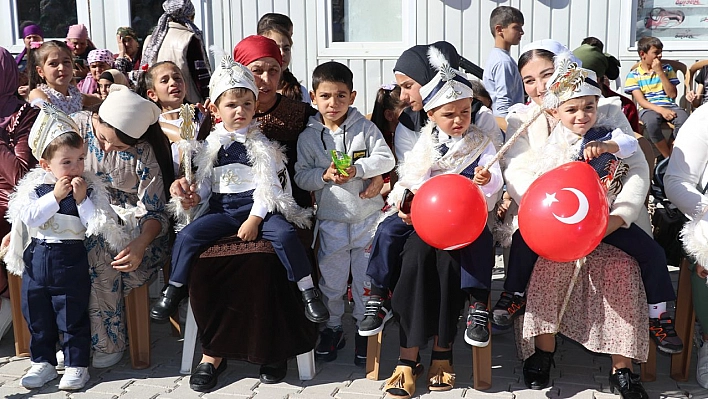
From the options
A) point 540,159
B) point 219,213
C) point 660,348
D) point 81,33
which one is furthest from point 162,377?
point 81,33

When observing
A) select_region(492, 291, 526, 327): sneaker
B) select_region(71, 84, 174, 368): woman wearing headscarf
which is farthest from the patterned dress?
select_region(492, 291, 526, 327): sneaker

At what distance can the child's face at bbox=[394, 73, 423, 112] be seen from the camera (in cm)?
382

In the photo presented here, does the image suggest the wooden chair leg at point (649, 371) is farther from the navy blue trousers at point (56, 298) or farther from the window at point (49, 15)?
the window at point (49, 15)

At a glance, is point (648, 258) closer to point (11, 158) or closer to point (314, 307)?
point (314, 307)

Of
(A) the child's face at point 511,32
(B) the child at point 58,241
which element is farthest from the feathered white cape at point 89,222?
(A) the child's face at point 511,32

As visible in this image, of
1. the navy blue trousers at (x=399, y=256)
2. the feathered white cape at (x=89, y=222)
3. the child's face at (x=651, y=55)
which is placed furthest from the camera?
the child's face at (x=651, y=55)

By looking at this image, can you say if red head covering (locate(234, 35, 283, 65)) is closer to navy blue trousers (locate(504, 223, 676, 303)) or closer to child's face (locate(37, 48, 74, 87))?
child's face (locate(37, 48, 74, 87))

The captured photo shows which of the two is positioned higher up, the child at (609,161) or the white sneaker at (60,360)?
the child at (609,161)

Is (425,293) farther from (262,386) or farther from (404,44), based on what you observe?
(404,44)

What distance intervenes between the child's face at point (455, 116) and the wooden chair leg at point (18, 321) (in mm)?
2381

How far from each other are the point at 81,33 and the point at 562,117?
5570 mm

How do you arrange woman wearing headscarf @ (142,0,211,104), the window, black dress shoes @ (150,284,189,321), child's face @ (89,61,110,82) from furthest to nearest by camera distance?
the window, child's face @ (89,61,110,82), woman wearing headscarf @ (142,0,211,104), black dress shoes @ (150,284,189,321)

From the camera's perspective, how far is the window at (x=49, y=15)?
8.40 m

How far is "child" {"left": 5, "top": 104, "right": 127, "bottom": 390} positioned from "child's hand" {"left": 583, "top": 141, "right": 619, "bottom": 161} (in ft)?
7.42
